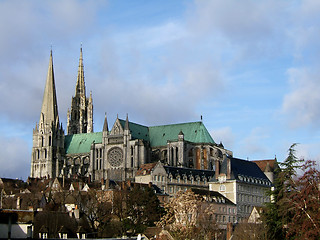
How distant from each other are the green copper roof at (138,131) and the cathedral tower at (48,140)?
23.5m

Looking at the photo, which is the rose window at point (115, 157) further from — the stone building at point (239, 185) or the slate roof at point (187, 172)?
the stone building at point (239, 185)

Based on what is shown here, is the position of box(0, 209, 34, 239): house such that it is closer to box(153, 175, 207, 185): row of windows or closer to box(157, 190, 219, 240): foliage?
box(157, 190, 219, 240): foliage

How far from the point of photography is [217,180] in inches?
4119

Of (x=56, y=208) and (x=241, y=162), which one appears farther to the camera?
(x=241, y=162)

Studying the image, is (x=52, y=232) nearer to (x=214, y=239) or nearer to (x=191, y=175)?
(x=214, y=239)

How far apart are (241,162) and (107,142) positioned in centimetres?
3740

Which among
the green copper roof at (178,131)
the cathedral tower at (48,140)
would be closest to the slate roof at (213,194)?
the green copper roof at (178,131)

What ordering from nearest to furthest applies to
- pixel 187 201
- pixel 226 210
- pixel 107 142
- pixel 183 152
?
pixel 187 201 → pixel 226 210 → pixel 183 152 → pixel 107 142

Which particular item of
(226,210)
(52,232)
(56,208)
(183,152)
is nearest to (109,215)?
(56,208)

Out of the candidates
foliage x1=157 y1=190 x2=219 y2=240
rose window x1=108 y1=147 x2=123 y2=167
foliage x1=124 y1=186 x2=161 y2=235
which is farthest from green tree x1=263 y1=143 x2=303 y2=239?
rose window x1=108 y1=147 x2=123 y2=167

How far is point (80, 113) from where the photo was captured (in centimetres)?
17212

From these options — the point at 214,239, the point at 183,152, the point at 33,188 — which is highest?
the point at 183,152

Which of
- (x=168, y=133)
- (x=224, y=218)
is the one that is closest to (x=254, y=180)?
(x=224, y=218)

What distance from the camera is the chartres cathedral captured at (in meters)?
130
